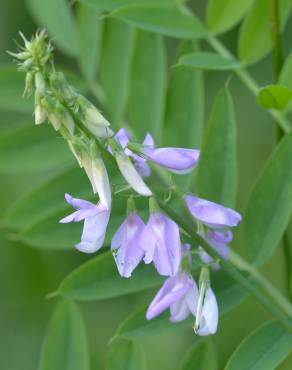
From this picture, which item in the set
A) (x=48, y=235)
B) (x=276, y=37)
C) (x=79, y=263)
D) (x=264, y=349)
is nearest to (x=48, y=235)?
(x=48, y=235)

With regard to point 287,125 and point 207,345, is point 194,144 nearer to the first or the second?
point 287,125

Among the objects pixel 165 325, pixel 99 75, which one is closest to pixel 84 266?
pixel 165 325

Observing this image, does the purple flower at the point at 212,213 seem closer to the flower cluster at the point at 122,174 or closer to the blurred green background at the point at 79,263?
→ the flower cluster at the point at 122,174

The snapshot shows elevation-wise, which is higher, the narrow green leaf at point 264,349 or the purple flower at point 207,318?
the purple flower at point 207,318

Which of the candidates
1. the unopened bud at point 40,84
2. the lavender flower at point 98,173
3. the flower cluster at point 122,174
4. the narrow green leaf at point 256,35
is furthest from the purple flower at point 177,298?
the narrow green leaf at point 256,35

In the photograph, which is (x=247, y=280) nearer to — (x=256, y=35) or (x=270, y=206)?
(x=270, y=206)

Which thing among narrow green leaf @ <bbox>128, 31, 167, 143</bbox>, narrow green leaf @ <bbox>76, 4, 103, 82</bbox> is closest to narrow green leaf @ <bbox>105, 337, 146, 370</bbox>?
narrow green leaf @ <bbox>128, 31, 167, 143</bbox>
